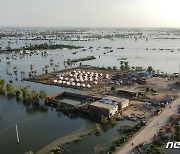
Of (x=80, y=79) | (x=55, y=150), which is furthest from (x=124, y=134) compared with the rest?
(x=80, y=79)

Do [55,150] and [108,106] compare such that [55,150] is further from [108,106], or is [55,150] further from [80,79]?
[80,79]

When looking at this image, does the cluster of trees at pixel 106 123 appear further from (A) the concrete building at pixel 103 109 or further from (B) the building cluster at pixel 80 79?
(B) the building cluster at pixel 80 79

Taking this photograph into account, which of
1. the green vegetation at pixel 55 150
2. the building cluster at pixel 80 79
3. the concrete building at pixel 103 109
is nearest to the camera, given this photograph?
→ the green vegetation at pixel 55 150

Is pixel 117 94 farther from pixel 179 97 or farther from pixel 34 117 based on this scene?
pixel 34 117

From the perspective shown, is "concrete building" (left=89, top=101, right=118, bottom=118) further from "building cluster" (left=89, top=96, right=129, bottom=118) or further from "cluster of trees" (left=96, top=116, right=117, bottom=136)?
"cluster of trees" (left=96, top=116, right=117, bottom=136)

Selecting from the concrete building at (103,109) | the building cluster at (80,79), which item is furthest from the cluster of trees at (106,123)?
the building cluster at (80,79)

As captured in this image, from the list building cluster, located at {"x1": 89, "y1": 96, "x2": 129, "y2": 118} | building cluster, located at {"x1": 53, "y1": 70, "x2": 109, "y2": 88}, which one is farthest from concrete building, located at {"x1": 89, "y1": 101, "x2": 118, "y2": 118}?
building cluster, located at {"x1": 53, "y1": 70, "x2": 109, "y2": 88}

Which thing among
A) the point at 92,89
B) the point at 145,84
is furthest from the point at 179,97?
the point at 92,89
